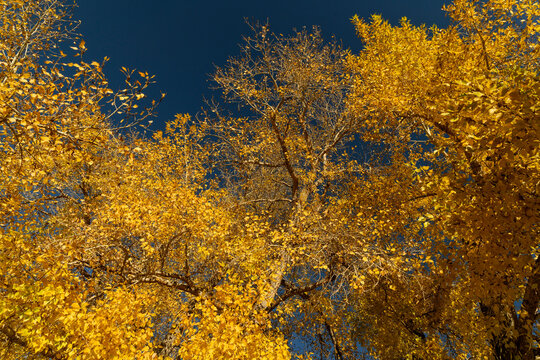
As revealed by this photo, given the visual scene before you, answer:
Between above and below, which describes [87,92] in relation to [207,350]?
above

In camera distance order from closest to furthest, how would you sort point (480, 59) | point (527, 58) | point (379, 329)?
point (527, 58) < point (480, 59) < point (379, 329)

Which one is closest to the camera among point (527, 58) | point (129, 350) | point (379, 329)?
point (129, 350)

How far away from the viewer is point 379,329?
1327cm

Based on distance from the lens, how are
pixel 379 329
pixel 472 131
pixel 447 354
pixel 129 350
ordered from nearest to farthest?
pixel 472 131 < pixel 129 350 < pixel 447 354 < pixel 379 329

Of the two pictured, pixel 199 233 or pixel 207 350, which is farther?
pixel 199 233

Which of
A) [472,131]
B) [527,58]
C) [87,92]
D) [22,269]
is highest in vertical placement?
[527,58]

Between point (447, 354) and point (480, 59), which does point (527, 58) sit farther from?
point (447, 354)

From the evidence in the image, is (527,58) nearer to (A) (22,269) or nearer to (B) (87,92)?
(B) (87,92)

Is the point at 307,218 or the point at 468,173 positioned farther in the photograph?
the point at 307,218

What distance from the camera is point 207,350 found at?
5.61 m

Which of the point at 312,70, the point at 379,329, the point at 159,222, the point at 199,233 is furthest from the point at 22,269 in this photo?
the point at 379,329

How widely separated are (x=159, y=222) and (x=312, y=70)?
10.2 m

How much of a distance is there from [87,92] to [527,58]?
10.2 m

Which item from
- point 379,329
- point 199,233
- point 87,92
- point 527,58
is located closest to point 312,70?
point 527,58
